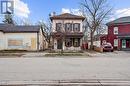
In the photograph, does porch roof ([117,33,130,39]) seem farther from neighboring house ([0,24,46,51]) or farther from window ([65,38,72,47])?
neighboring house ([0,24,46,51])

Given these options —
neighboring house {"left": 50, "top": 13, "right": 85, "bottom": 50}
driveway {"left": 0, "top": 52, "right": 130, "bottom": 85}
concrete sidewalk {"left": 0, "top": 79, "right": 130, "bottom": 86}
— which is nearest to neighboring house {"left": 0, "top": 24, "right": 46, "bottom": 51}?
neighboring house {"left": 50, "top": 13, "right": 85, "bottom": 50}

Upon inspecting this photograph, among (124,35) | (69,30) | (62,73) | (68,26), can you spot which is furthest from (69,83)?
(124,35)

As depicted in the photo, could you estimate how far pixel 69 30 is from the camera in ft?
171

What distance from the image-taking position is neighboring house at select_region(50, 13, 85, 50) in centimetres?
5128

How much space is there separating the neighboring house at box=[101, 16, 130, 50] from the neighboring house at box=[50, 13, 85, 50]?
8272mm

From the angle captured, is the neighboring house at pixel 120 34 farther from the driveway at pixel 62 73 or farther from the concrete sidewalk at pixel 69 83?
the concrete sidewalk at pixel 69 83

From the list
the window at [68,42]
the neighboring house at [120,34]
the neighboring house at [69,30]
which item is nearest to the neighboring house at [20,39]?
the neighboring house at [69,30]

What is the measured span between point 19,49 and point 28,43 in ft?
6.52

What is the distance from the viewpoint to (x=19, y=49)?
158 feet

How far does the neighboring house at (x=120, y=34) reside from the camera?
52719mm

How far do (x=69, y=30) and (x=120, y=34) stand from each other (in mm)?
10605

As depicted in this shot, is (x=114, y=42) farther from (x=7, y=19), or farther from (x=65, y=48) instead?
(x=7, y=19)

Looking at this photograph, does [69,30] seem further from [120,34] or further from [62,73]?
[62,73]

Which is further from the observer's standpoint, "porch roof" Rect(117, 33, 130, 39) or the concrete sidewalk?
"porch roof" Rect(117, 33, 130, 39)
